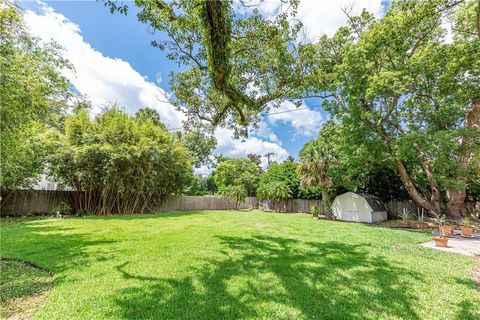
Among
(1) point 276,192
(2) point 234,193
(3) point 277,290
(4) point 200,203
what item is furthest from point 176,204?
(3) point 277,290

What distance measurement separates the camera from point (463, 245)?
6.98 m

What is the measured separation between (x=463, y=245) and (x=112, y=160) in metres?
14.4

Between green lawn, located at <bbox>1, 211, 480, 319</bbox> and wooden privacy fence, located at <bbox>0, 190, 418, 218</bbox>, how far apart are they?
301 inches

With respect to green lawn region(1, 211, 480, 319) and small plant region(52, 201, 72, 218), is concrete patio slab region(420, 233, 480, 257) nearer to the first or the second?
green lawn region(1, 211, 480, 319)

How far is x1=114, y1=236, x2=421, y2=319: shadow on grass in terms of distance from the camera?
2.69 meters

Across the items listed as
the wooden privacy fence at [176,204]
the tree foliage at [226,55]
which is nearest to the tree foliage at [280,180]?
the wooden privacy fence at [176,204]

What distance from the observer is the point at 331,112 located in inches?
533

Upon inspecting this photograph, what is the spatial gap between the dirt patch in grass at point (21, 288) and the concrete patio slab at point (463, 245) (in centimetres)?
870

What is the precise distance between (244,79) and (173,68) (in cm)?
236

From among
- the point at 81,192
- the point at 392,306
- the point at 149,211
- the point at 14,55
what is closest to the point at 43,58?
the point at 14,55

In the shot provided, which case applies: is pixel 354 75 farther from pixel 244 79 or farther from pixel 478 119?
pixel 244 79

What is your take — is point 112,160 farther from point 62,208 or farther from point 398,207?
point 398,207

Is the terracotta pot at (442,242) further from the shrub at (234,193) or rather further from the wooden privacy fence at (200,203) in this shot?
the shrub at (234,193)

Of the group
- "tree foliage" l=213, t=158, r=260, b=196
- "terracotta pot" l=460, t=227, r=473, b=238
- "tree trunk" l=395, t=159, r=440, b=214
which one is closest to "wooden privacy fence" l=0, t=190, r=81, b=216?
"tree foliage" l=213, t=158, r=260, b=196
